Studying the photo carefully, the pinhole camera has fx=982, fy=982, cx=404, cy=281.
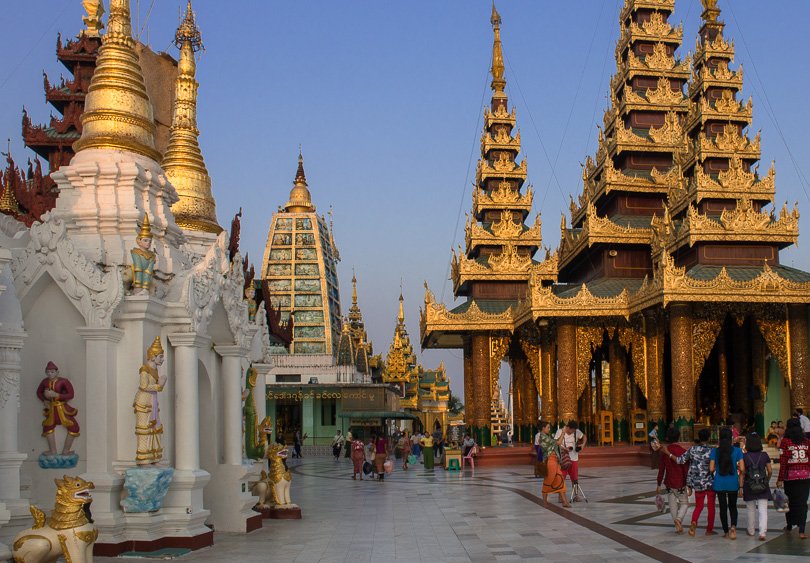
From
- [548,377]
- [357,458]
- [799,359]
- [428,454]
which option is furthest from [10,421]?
[548,377]

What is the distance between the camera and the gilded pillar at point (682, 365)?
2525cm

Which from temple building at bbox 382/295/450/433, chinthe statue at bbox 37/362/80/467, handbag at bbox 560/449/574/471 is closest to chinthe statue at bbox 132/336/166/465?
chinthe statue at bbox 37/362/80/467

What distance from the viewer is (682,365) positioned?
25344 mm

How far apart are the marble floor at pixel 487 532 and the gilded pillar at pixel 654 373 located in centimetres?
640

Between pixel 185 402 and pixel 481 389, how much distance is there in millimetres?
20448

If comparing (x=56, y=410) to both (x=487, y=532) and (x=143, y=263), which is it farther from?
(x=487, y=532)

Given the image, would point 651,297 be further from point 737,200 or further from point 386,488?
point 386,488

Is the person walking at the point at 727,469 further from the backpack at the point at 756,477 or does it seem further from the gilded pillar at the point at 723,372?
the gilded pillar at the point at 723,372

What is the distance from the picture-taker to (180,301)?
39.9 feet

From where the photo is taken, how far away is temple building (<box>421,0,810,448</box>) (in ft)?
83.5

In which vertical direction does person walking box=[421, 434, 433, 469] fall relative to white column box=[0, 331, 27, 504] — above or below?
below

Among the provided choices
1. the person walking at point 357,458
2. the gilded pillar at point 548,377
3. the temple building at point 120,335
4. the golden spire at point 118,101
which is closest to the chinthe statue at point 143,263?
the temple building at point 120,335

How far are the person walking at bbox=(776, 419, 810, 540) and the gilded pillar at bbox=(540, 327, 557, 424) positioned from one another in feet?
61.4

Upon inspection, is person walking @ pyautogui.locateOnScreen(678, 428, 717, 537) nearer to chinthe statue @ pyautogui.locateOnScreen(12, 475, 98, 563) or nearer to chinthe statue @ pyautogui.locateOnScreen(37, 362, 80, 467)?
chinthe statue @ pyautogui.locateOnScreen(12, 475, 98, 563)
